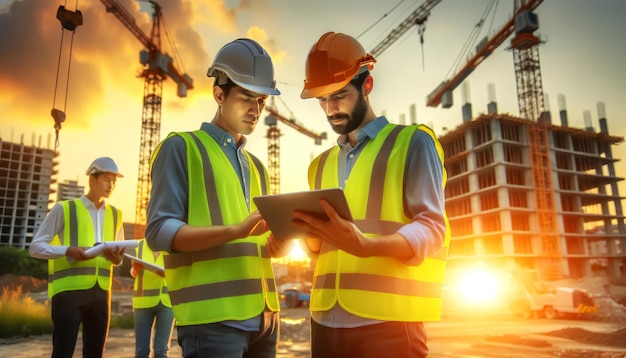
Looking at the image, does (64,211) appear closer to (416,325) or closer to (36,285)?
(416,325)

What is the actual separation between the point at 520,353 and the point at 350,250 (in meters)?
8.33

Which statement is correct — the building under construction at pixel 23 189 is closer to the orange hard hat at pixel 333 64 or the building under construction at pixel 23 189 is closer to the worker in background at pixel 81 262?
the worker in background at pixel 81 262

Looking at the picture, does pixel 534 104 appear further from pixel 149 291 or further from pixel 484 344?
pixel 149 291

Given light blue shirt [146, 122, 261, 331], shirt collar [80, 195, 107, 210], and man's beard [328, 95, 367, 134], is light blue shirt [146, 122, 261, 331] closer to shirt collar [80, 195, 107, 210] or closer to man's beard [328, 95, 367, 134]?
man's beard [328, 95, 367, 134]

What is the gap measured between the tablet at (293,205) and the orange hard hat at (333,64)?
27.9 inches

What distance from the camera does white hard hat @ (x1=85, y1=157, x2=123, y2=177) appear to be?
4543 millimetres

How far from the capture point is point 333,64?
7.06ft

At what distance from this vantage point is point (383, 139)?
80.0 inches

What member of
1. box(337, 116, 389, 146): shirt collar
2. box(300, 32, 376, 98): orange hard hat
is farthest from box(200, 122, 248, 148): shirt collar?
box(337, 116, 389, 146): shirt collar

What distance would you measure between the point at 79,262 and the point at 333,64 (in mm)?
3286

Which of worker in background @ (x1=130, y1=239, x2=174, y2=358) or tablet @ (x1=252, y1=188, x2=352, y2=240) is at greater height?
tablet @ (x1=252, y1=188, x2=352, y2=240)

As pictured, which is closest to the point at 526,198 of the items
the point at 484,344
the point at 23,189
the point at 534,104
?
the point at 534,104

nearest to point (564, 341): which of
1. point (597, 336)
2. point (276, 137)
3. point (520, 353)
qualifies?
point (597, 336)

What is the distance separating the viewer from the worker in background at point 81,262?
3.99 m
